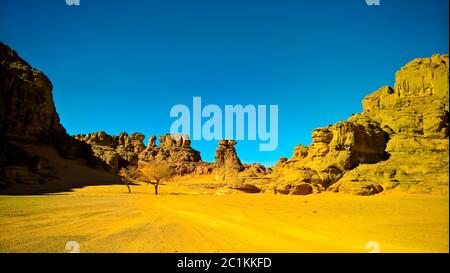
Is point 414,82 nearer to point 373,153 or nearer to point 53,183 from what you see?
point 373,153

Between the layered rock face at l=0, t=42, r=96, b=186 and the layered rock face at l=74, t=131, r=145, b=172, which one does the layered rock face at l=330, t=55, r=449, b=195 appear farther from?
the layered rock face at l=74, t=131, r=145, b=172

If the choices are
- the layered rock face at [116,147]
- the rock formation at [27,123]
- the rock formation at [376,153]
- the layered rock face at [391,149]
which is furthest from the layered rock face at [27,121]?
the layered rock face at [391,149]

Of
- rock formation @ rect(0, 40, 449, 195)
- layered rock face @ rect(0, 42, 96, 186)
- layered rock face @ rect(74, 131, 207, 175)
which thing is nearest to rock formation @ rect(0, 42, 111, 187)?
layered rock face @ rect(0, 42, 96, 186)

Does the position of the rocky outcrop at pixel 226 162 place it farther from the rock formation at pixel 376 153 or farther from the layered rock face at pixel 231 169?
the rock formation at pixel 376 153

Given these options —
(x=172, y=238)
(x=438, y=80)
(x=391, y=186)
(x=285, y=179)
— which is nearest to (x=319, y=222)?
(x=172, y=238)

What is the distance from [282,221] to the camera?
1077 cm

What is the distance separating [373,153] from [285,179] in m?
7.78

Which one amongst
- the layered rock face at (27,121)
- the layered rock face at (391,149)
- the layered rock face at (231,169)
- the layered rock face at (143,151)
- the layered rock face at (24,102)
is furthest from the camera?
the layered rock face at (143,151)

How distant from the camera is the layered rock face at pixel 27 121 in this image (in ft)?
131

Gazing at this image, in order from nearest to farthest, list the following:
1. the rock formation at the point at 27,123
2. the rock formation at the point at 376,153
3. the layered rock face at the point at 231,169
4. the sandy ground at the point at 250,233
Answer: the sandy ground at the point at 250,233 → the rock formation at the point at 376,153 → the layered rock face at the point at 231,169 → the rock formation at the point at 27,123

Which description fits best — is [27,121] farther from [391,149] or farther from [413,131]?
[413,131]

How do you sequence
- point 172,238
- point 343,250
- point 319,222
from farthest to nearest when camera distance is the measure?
point 319,222, point 172,238, point 343,250
